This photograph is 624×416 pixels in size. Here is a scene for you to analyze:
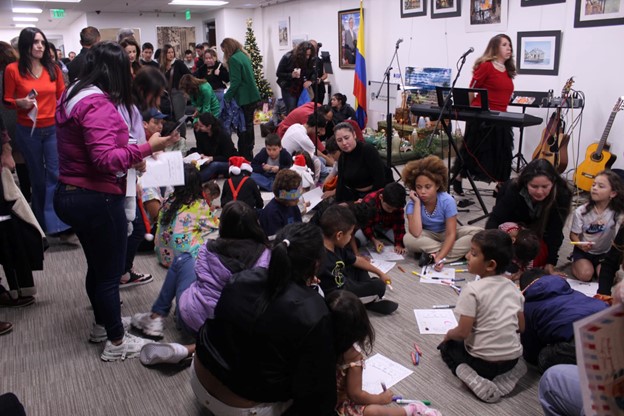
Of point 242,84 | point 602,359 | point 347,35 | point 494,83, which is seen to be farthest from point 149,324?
point 347,35

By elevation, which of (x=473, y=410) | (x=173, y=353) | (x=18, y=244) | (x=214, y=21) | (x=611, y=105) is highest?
(x=214, y=21)

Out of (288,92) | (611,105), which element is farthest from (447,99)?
(288,92)

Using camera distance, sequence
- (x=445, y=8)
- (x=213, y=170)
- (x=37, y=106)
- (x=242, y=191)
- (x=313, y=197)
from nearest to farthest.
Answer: (x=37, y=106) < (x=242, y=191) < (x=313, y=197) < (x=213, y=170) < (x=445, y=8)

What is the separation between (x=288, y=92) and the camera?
25.8 ft

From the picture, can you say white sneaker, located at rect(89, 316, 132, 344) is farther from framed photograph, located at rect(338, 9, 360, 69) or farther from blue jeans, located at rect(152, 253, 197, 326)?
framed photograph, located at rect(338, 9, 360, 69)

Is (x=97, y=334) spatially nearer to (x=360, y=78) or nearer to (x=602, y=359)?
(x=602, y=359)

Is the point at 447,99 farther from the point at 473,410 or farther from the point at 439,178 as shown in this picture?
the point at 473,410

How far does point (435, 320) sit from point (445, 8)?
4993 mm

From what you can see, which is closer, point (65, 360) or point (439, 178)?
point (65, 360)

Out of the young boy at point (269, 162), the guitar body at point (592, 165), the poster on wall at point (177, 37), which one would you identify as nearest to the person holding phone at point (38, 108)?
the young boy at point (269, 162)

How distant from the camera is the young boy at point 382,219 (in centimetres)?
368

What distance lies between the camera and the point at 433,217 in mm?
3658

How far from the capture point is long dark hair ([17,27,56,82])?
3594 mm

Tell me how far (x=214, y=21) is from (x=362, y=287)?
10682mm
